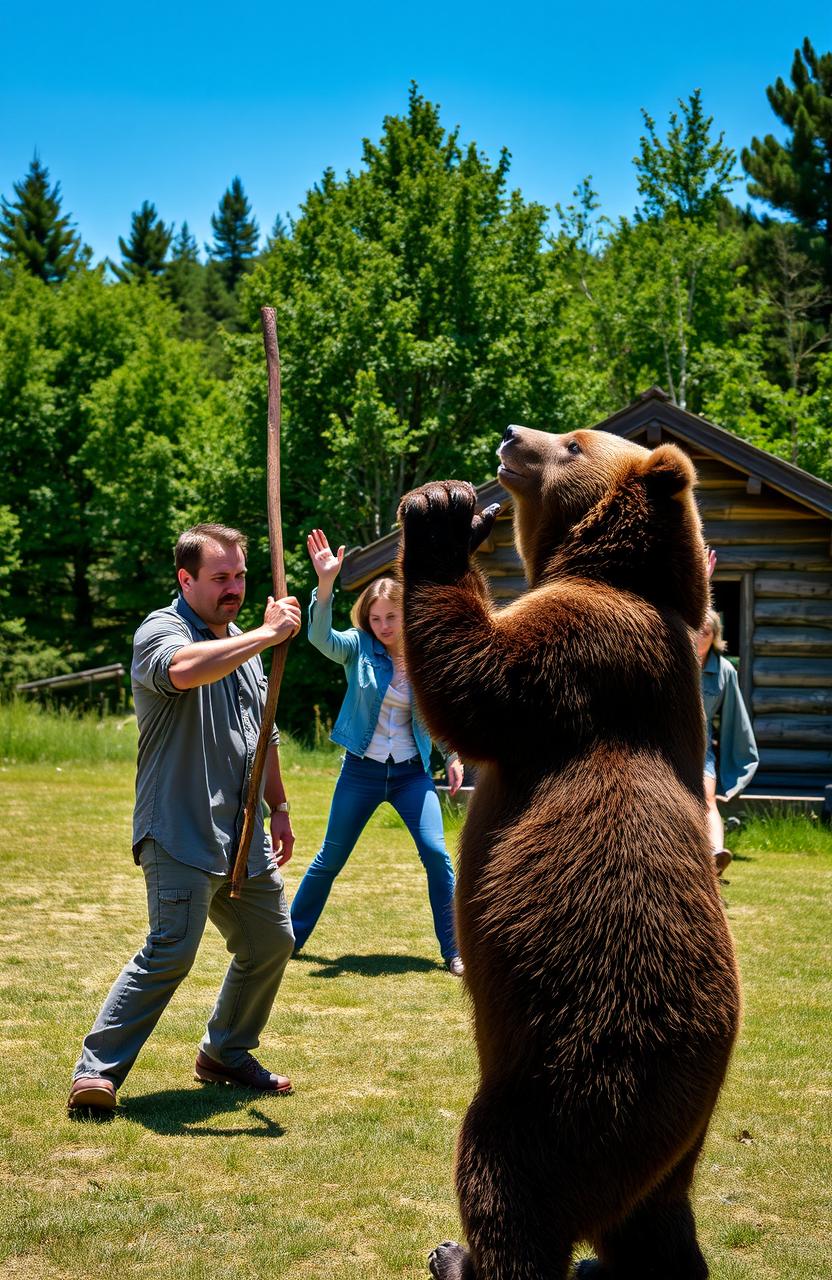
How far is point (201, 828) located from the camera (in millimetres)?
4809

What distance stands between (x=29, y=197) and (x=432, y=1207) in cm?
5110

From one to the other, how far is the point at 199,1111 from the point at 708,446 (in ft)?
33.3

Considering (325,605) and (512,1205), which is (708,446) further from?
(512,1205)

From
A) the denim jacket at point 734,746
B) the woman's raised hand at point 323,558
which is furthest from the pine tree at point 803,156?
the woman's raised hand at point 323,558

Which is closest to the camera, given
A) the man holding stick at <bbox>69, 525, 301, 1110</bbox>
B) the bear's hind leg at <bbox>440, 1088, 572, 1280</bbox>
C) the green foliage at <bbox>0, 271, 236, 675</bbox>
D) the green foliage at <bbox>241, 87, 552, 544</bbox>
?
the bear's hind leg at <bbox>440, 1088, 572, 1280</bbox>

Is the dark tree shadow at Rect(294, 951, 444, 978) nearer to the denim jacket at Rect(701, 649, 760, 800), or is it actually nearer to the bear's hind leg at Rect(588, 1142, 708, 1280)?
the denim jacket at Rect(701, 649, 760, 800)

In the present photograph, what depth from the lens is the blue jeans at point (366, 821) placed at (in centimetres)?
729

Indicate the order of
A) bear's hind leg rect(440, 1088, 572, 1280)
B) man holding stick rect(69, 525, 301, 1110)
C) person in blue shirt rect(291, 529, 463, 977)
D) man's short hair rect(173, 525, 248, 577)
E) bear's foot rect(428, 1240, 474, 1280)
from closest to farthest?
bear's hind leg rect(440, 1088, 572, 1280), bear's foot rect(428, 1240, 474, 1280), man holding stick rect(69, 525, 301, 1110), man's short hair rect(173, 525, 248, 577), person in blue shirt rect(291, 529, 463, 977)

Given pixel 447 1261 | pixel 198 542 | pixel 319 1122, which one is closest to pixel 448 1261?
pixel 447 1261

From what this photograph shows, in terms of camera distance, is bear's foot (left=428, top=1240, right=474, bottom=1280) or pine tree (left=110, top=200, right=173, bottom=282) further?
pine tree (left=110, top=200, right=173, bottom=282)

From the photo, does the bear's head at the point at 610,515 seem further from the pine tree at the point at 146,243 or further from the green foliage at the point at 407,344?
the pine tree at the point at 146,243

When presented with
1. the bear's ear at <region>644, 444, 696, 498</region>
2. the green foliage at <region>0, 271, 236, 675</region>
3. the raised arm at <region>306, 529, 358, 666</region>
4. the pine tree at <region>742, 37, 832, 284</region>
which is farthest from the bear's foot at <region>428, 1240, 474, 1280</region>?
the pine tree at <region>742, 37, 832, 284</region>

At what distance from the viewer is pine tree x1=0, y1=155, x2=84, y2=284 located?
47.8 m

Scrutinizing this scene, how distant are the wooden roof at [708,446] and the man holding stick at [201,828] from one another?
311 inches
